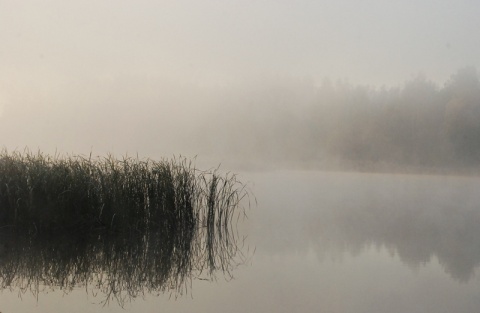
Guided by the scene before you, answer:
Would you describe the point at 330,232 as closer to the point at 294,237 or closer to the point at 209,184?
the point at 294,237

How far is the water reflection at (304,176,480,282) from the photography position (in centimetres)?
638

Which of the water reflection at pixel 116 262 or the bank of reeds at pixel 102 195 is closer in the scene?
the water reflection at pixel 116 262

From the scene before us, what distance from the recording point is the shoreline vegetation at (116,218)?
5.62m

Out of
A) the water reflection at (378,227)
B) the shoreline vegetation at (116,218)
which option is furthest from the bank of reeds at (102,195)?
the water reflection at (378,227)

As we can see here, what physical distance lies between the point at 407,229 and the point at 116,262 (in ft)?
14.9

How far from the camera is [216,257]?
19.7 feet

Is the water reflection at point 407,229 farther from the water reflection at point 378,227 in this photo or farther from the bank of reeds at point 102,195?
the bank of reeds at point 102,195

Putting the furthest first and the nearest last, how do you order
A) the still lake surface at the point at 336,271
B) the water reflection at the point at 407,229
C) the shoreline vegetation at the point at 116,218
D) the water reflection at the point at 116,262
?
the water reflection at the point at 407,229, the shoreline vegetation at the point at 116,218, the water reflection at the point at 116,262, the still lake surface at the point at 336,271

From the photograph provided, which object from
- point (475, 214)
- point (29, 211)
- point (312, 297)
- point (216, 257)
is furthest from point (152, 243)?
point (475, 214)

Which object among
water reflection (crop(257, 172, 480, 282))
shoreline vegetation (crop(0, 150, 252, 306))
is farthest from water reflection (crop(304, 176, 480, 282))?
shoreline vegetation (crop(0, 150, 252, 306))

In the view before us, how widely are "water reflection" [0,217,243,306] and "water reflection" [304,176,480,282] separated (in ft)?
4.29

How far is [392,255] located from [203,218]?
91.7 inches

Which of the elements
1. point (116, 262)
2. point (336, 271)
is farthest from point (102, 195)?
point (336, 271)

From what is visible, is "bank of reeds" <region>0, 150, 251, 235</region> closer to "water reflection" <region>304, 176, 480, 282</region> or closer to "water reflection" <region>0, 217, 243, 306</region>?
"water reflection" <region>0, 217, 243, 306</region>
